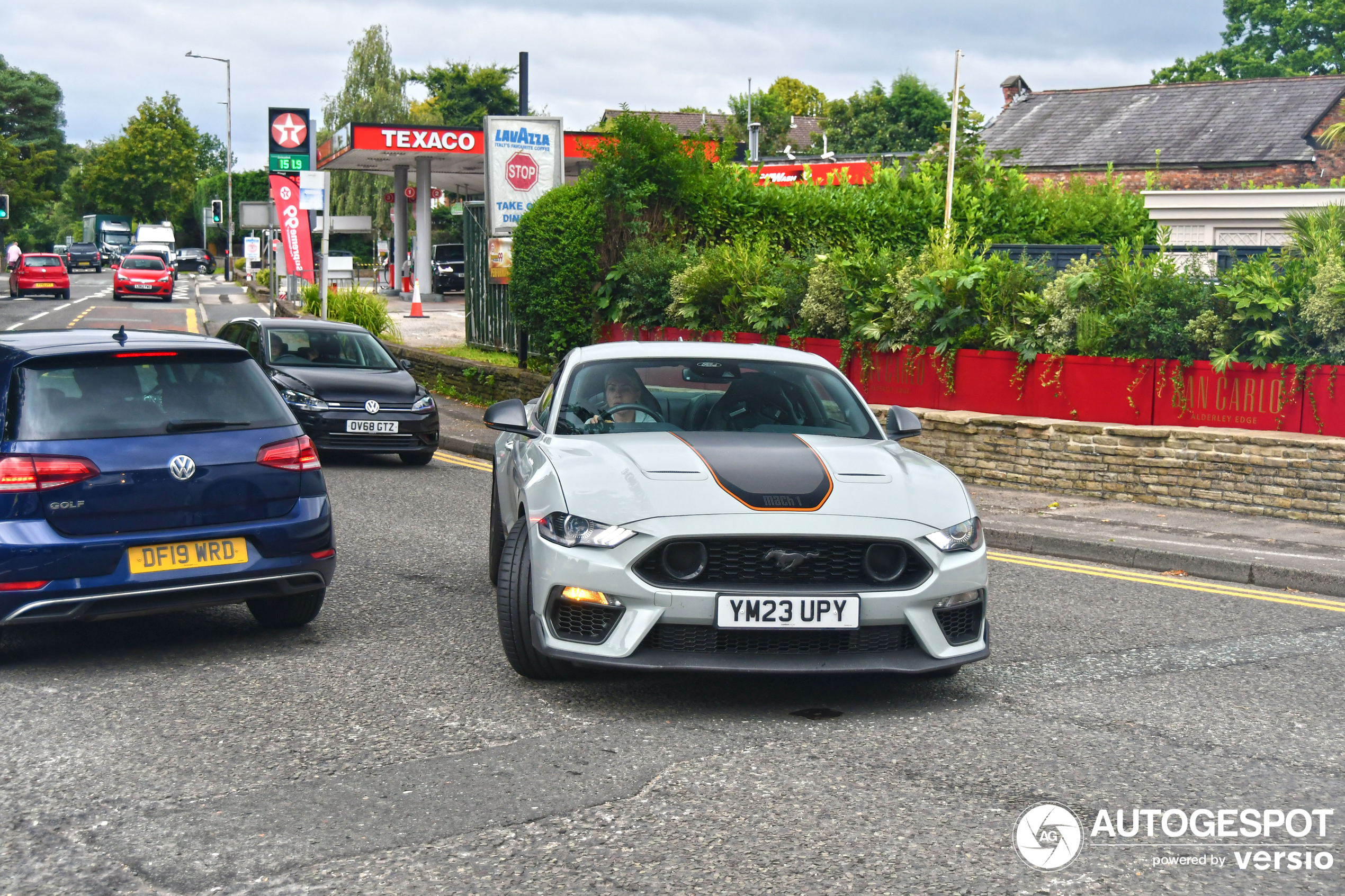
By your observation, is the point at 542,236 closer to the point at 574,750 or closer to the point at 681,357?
the point at 681,357

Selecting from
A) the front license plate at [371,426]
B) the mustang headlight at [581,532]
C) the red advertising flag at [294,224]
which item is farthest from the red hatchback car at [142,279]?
the mustang headlight at [581,532]

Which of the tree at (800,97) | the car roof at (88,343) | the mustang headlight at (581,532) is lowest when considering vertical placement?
the mustang headlight at (581,532)

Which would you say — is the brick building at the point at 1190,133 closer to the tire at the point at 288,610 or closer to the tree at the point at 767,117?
the tire at the point at 288,610

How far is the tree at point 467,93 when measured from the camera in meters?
80.8

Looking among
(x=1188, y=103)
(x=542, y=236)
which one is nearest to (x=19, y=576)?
(x=542, y=236)

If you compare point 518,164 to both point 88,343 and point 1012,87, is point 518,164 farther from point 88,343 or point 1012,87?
point 1012,87

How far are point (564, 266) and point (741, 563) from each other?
544 inches

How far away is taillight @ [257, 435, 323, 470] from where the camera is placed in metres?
6.19

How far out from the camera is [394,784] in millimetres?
4359

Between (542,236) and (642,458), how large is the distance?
1343 centimetres

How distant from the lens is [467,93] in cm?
8125

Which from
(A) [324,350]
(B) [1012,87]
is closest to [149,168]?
(B) [1012,87]

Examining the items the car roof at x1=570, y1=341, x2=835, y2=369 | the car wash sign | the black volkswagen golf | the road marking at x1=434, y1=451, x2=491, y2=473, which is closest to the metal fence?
the car wash sign

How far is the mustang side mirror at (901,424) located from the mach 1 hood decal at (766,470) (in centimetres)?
73
